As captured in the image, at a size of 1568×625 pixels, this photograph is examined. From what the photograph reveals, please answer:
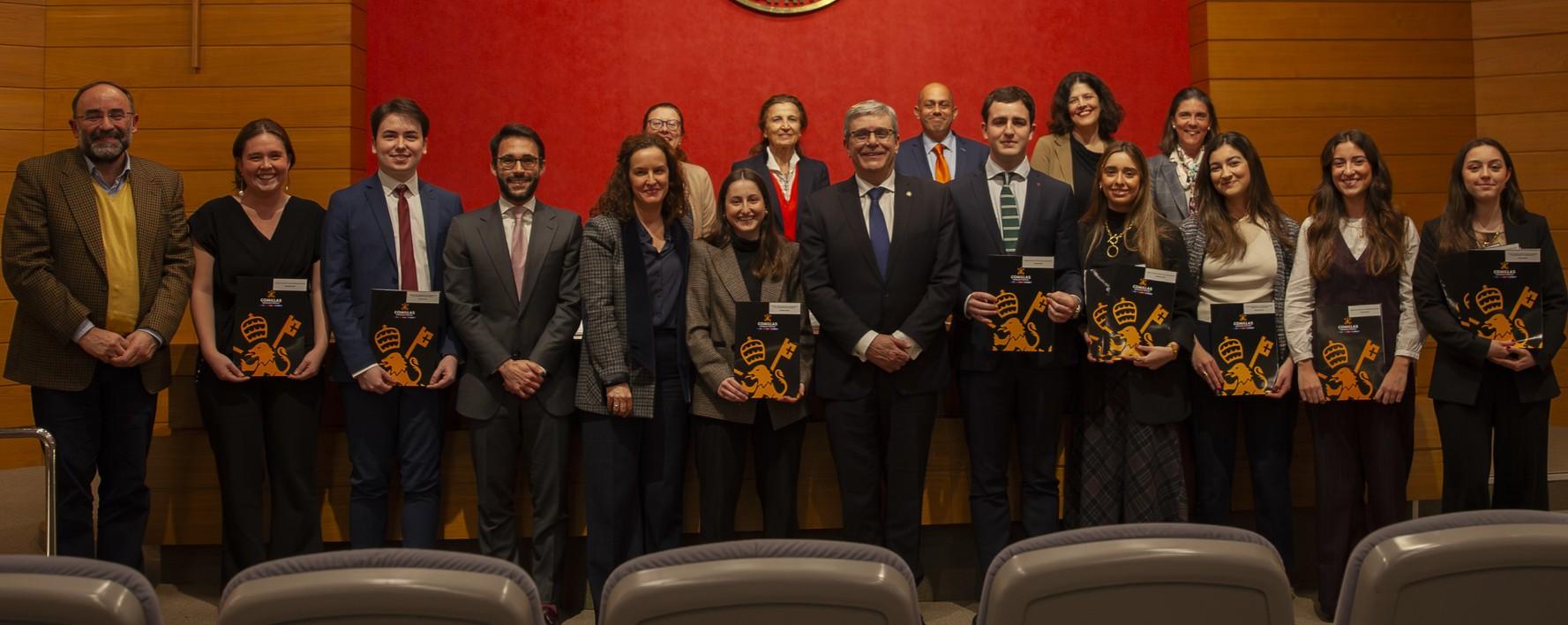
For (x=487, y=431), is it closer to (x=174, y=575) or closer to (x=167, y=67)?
(x=174, y=575)

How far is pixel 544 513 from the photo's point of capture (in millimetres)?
3545

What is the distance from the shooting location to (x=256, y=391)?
358cm

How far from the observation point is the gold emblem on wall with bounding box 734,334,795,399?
3.40 meters

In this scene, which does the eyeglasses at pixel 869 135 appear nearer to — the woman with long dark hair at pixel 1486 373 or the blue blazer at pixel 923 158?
the blue blazer at pixel 923 158

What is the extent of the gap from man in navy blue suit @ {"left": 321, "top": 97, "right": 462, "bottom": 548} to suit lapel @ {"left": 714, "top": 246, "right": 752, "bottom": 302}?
82cm

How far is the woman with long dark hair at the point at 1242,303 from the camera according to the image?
3598mm

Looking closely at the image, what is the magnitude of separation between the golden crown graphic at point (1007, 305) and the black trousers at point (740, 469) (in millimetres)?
684

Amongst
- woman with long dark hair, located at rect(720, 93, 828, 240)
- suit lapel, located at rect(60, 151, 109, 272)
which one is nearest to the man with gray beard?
suit lapel, located at rect(60, 151, 109, 272)

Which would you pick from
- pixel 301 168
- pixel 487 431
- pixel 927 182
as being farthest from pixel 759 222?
pixel 301 168

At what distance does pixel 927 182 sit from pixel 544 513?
4.99 feet

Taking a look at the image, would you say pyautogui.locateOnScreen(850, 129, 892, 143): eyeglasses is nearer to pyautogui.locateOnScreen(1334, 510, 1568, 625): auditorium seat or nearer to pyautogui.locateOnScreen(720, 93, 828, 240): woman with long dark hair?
pyautogui.locateOnScreen(720, 93, 828, 240): woman with long dark hair

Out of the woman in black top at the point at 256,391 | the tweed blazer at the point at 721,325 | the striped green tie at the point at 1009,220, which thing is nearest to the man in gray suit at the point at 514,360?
the tweed blazer at the point at 721,325

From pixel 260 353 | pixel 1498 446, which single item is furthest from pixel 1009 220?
pixel 260 353

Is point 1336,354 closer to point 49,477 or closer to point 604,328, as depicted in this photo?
point 604,328
